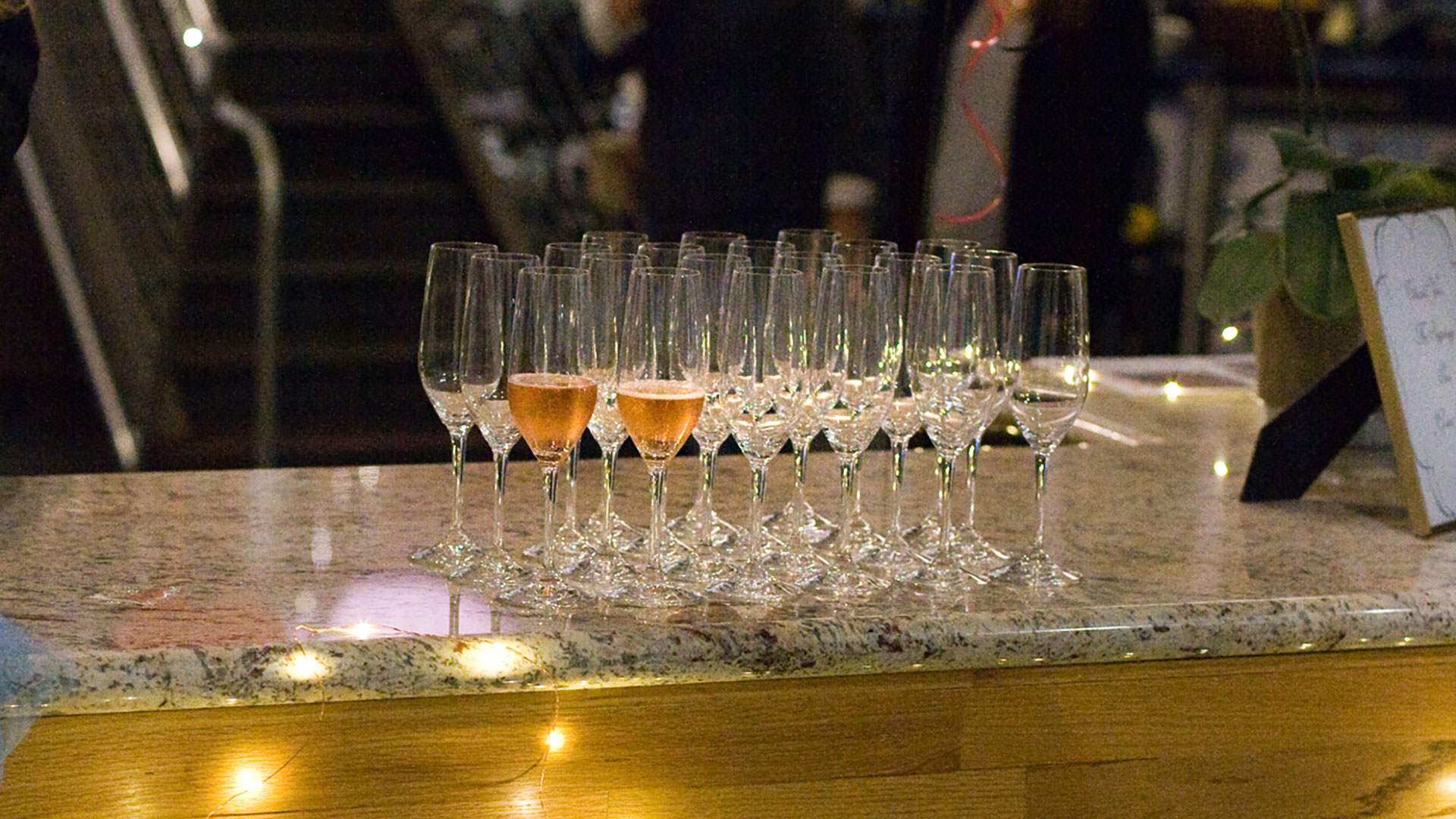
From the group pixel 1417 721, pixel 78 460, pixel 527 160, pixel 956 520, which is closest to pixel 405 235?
pixel 527 160

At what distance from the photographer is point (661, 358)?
130cm

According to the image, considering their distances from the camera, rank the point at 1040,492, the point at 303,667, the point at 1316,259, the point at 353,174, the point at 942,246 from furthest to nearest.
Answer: the point at 353,174 → the point at 1316,259 → the point at 942,246 → the point at 1040,492 → the point at 303,667

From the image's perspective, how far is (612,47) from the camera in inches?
177

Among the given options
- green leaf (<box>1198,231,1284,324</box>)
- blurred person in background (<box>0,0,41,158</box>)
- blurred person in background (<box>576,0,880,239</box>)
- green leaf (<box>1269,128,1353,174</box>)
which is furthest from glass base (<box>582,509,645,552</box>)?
blurred person in background (<box>576,0,880,239</box>)

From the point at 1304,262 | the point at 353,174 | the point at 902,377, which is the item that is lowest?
the point at 902,377

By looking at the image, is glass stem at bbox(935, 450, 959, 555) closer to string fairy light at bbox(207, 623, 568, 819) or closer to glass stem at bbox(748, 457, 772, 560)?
glass stem at bbox(748, 457, 772, 560)

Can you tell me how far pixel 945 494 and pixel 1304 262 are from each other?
2.29ft

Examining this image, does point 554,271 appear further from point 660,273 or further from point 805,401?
point 805,401

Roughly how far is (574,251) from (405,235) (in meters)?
4.06

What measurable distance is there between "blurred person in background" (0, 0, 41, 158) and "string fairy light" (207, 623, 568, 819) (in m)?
0.59

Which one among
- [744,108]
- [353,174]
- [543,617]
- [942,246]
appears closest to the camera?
[543,617]

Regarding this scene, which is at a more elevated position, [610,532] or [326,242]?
[326,242]

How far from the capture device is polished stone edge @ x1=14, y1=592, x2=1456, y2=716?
1.15 meters

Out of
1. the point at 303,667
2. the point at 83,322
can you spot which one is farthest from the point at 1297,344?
the point at 83,322
